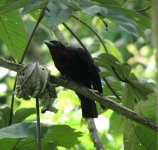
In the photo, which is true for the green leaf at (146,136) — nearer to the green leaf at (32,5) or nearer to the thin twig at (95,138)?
the thin twig at (95,138)

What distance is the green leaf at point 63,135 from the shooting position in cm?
183

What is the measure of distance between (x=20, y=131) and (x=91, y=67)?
3.26 ft

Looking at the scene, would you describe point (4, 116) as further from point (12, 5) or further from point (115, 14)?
point (115, 14)

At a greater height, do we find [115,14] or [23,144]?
[115,14]

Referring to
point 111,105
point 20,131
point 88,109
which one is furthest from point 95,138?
point 88,109

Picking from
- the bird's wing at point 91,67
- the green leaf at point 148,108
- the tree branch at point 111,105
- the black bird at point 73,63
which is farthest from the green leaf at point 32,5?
the black bird at point 73,63

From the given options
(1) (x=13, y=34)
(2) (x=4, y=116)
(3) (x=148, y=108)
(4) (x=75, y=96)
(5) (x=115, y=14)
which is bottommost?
(4) (x=75, y=96)

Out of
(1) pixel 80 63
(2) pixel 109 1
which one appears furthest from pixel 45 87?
(1) pixel 80 63

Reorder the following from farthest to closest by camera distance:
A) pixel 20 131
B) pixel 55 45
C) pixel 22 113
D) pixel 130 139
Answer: pixel 55 45 < pixel 22 113 < pixel 130 139 < pixel 20 131

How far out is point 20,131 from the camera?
1.64 metres

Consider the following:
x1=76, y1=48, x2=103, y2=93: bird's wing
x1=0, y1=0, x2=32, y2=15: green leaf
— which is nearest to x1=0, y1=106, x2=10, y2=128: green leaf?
x1=76, y1=48, x2=103, y2=93: bird's wing

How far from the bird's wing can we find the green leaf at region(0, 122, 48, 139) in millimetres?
666

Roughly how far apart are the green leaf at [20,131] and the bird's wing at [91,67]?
67 cm

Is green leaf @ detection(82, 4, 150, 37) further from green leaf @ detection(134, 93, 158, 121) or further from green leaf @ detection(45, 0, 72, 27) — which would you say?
green leaf @ detection(134, 93, 158, 121)
